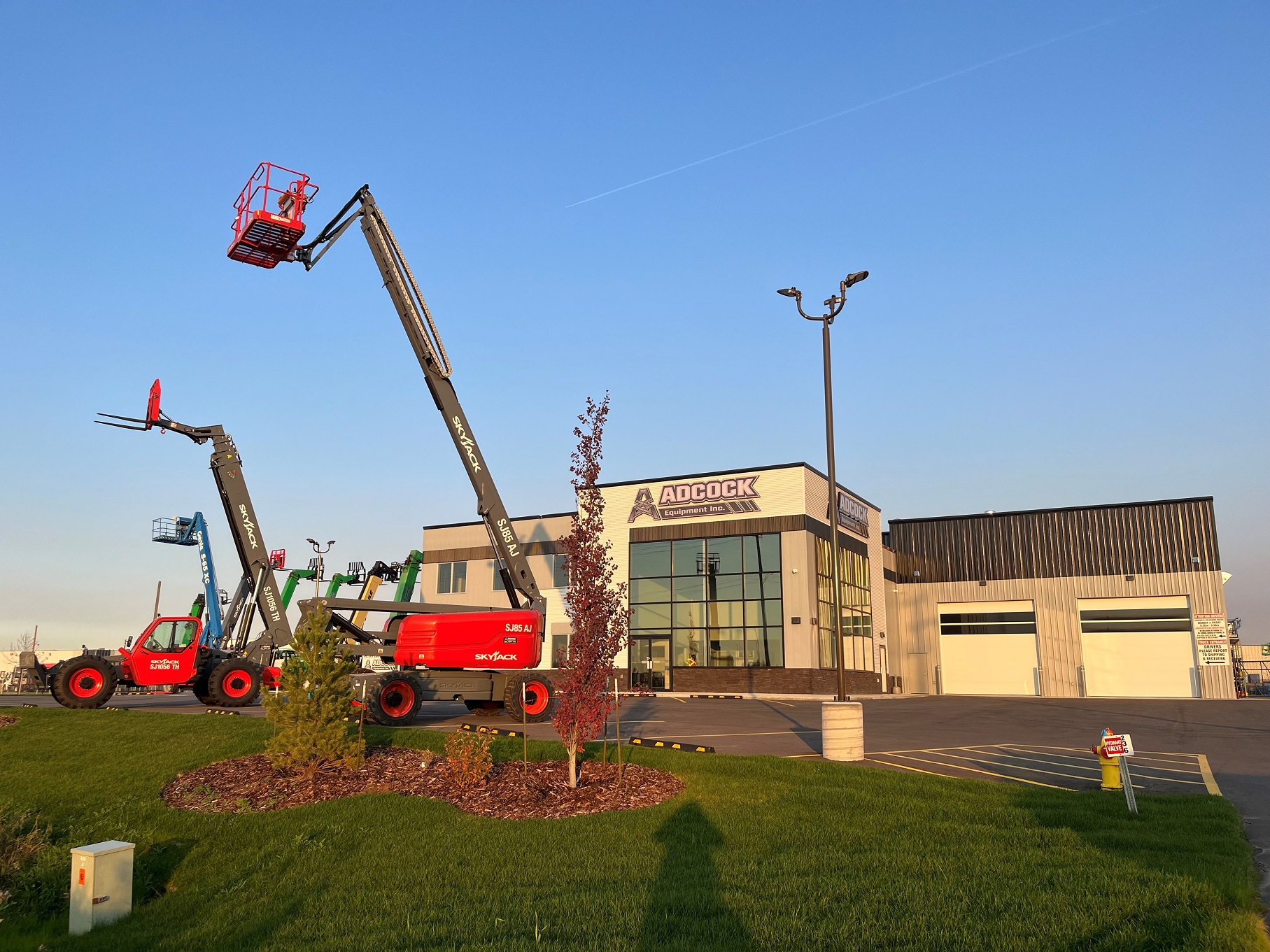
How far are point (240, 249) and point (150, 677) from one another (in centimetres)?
1190

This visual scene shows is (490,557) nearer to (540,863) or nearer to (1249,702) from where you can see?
(1249,702)

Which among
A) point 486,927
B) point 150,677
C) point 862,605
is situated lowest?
point 486,927

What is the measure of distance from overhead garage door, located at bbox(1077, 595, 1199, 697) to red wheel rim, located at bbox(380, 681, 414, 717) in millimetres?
38025

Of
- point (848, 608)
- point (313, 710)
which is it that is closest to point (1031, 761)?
point (313, 710)

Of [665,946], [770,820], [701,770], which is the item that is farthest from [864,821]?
[665,946]

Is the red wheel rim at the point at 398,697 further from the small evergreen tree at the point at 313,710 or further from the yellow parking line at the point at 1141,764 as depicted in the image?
the yellow parking line at the point at 1141,764

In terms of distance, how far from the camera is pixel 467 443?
82.0ft

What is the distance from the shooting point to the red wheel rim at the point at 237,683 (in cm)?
2517

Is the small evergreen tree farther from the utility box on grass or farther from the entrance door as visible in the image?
the entrance door

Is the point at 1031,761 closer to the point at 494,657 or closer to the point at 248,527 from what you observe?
the point at 494,657

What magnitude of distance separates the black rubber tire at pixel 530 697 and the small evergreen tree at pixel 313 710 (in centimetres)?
912

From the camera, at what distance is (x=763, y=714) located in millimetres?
28797

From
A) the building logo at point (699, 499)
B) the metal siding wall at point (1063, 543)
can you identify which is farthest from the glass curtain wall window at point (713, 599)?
the metal siding wall at point (1063, 543)

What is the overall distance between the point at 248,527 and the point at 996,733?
68.5 ft
